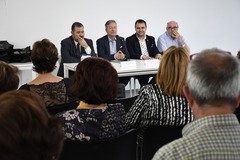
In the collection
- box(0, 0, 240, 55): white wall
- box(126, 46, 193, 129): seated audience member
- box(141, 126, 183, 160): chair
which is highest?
box(0, 0, 240, 55): white wall

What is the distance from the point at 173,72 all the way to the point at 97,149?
2.58ft

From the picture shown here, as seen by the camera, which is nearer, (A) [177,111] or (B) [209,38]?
(A) [177,111]

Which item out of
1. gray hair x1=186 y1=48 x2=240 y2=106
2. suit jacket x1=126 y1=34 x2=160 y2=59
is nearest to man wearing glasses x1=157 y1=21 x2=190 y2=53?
suit jacket x1=126 y1=34 x2=160 y2=59

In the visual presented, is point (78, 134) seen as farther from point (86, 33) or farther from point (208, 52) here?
point (86, 33)

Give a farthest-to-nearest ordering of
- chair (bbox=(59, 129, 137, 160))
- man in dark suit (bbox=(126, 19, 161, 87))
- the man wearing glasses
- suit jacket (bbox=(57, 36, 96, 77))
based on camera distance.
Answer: the man wearing glasses < man in dark suit (bbox=(126, 19, 161, 87)) < suit jacket (bbox=(57, 36, 96, 77)) < chair (bbox=(59, 129, 137, 160))

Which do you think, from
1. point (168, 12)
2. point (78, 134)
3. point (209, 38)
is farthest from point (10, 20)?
point (78, 134)

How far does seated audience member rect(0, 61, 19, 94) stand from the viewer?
216 centimetres

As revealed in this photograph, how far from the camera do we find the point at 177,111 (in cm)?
214

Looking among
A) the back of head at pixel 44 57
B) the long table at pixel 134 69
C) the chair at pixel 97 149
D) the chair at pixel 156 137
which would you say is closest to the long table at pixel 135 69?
the long table at pixel 134 69

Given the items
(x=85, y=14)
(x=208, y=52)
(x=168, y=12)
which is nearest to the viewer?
(x=208, y=52)

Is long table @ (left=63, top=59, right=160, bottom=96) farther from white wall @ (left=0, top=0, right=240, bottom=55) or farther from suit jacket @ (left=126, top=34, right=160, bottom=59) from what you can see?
white wall @ (left=0, top=0, right=240, bottom=55)

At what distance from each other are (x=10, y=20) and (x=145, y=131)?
4.94 m

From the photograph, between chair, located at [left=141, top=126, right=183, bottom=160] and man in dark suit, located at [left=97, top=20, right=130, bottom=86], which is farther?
man in dark suit, located at [left=97, top=20, right=130, bottom=86]

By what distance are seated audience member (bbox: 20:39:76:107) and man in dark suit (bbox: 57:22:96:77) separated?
102 inches
